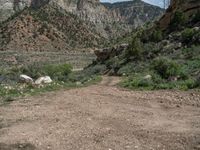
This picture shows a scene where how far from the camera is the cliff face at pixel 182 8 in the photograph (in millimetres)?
38938

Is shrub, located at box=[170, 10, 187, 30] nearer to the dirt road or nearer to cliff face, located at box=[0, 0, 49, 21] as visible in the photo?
the dirt road

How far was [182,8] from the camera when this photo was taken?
4066 cm

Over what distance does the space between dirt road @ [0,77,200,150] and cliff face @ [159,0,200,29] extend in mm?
22404

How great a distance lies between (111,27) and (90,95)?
552 feet

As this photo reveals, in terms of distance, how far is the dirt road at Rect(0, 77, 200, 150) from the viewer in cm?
1025

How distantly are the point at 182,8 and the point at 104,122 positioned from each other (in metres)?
29.8

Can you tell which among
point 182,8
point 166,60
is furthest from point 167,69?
point 182,8

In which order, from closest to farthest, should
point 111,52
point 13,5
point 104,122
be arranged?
1. point 104,122
2. point 111,52
3. point 13,5

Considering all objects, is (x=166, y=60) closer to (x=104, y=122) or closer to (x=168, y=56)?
(x=168, y=56)

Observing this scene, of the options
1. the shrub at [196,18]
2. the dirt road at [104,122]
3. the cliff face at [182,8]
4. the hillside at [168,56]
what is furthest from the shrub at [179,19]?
the dirt road at [104,122]

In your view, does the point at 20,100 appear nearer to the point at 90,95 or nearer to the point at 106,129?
the point at 90,95

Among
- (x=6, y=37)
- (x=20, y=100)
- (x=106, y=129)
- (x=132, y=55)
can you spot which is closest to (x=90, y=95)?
(x=20, y=100)

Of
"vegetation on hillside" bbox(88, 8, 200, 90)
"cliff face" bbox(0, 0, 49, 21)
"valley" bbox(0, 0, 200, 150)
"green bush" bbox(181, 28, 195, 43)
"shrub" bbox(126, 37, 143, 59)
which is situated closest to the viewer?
"valley" bbox(0, 0, 200, 150)

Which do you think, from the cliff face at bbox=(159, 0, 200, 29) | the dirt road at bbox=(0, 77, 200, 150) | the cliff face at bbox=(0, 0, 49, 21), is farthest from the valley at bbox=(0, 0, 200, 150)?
the cliff face at bbox=(0, 0, 49, 21)
